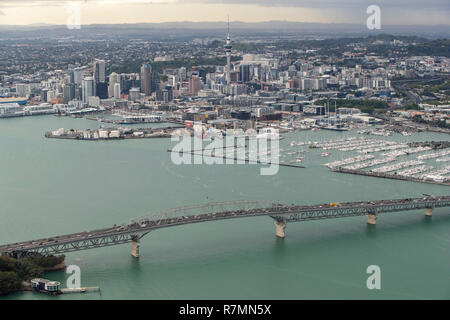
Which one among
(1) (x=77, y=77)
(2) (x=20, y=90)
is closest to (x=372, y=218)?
(1) (x=77, y=77)

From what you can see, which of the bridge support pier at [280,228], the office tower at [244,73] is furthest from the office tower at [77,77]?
the bridge support pier at [280,228]

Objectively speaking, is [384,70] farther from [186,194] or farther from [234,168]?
[186,194]

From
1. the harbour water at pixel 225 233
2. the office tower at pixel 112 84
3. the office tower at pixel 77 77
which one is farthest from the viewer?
the office tower at pixel 77 77

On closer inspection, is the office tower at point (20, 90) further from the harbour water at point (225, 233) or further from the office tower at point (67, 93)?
the harbour water at point (225, 233)

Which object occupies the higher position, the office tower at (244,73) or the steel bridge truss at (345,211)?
the office tower at (244,73)

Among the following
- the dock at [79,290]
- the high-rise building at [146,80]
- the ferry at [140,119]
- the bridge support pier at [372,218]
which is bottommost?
the dock at [79,290]

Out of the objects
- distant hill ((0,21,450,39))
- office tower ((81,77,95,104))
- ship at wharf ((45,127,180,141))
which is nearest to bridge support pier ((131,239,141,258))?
ship at wharf ((45,127,180,141))

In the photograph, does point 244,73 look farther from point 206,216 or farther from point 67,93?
point 206,216
